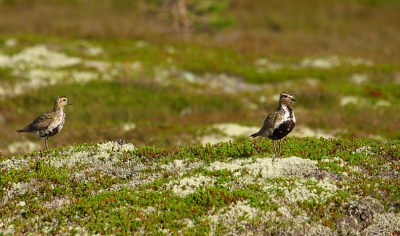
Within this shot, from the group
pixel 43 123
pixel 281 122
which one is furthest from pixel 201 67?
pixel 281 122

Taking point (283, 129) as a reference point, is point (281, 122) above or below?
above

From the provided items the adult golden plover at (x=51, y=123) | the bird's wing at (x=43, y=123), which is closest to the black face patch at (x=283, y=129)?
the adult golden plover at (x=51, y=123)

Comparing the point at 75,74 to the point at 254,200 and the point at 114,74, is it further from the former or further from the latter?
the point at 254,200

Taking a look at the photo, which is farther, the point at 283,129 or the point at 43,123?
the point at 43,123

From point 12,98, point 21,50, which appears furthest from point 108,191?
point 21,50

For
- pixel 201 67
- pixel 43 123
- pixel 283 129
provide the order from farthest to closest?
pixel 201 67 < pixel 43 123 < pixel 283 129

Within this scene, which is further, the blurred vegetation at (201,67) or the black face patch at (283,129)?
the blurred vegetation at (201,67)

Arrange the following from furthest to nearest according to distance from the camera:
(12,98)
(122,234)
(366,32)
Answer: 1. (366,32)
2. (12,98)
3. (122,234)

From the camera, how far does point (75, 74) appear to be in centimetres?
3297

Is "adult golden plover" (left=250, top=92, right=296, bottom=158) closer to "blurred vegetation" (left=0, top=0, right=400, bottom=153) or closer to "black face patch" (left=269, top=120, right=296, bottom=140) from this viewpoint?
"black face patch" (left=269, top=120, right=296, bottom=140)

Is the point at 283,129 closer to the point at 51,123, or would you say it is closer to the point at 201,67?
the point at 51,123

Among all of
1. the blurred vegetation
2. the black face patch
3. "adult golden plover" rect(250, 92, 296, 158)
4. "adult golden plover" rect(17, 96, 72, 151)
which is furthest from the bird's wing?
the blurred vegetation

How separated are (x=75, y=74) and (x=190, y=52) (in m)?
12.1

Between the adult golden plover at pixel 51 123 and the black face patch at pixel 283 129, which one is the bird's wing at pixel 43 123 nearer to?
the adult golden plover at pixel 51 123
